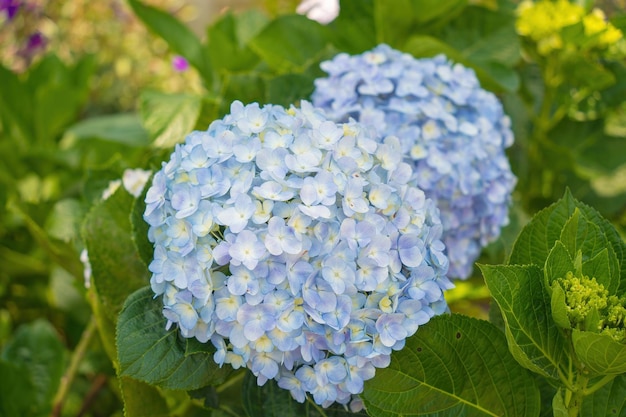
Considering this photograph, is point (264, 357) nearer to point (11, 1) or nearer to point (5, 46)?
point (11, 1)

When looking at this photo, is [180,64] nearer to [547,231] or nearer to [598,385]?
[547,231]

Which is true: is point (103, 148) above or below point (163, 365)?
below

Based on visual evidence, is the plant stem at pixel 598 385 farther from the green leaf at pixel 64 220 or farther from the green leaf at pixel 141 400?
the green leaf at pixel 64 220

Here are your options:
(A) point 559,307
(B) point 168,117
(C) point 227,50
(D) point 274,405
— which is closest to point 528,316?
(A) point 559,307

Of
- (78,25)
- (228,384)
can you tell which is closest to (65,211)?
(228,384)

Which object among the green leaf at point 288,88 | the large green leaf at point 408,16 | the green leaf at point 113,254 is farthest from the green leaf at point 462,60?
the green leaf at point 113,254

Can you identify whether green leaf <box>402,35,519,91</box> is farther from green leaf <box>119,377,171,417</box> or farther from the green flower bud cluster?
green leaf <box>119,377,171,417</box>
